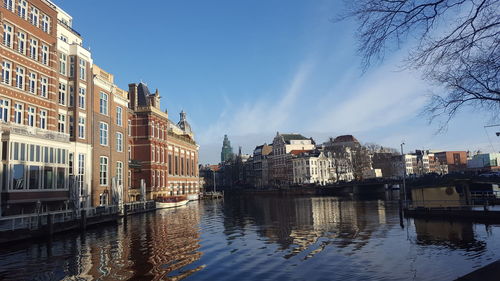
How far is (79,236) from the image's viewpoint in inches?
1214

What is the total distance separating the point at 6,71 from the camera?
34875mm

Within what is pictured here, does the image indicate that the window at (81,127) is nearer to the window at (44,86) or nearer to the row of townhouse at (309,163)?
the window at (44,86)

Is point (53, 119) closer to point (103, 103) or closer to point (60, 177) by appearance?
point (60, 177)

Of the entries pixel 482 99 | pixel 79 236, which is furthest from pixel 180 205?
pixel 482 99

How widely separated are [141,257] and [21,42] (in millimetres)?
27484

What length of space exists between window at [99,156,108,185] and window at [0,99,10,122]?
51.5 feet

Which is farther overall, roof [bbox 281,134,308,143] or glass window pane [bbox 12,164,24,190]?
roof [bbox 281,134,308,143]

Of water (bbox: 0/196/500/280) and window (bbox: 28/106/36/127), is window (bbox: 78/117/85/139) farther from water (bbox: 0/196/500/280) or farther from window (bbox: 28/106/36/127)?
water (bbox: 0/196/500/280)

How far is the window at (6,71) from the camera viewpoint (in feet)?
113

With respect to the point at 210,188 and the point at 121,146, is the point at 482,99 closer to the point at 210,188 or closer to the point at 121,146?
the point at 121,146

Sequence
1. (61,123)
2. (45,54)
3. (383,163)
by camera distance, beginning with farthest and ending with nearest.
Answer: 1. (383,163)
2. (61,123)
3. (45,54)

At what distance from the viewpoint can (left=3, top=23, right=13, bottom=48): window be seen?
114 ft

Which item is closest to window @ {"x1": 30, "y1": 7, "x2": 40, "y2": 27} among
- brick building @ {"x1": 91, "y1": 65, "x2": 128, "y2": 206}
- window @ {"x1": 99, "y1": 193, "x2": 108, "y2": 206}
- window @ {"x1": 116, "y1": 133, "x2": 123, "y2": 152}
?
brick building @ {"x1": 91, "y1": 65, "x2": 128, "y2": 206}

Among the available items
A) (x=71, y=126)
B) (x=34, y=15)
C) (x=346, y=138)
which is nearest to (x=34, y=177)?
(x=71, y=126)
